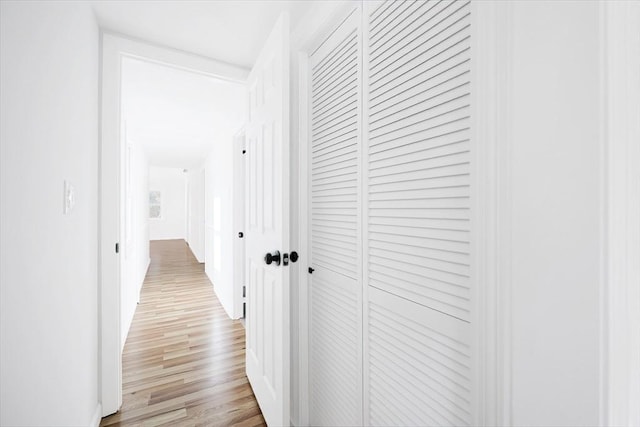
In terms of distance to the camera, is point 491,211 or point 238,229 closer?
point 491,211

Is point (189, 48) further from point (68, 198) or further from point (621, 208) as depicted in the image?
point (621, 208)

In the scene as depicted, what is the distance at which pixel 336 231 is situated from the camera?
4.40ft

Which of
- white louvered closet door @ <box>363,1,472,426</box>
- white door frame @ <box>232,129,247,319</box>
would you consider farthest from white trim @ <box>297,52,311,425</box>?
white door frame @ <box>232,129,247,319</box>

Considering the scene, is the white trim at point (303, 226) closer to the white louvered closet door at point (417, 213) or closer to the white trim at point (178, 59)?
the white louvered closet door at point (417, 213)

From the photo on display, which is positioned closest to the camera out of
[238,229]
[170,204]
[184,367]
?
[184,367]

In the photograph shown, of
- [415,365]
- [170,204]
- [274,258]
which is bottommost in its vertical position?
[415,365]

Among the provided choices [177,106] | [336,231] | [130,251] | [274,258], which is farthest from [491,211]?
[130,251]

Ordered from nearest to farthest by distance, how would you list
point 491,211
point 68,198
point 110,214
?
point 491,211 < point 68,198 < point 110,214

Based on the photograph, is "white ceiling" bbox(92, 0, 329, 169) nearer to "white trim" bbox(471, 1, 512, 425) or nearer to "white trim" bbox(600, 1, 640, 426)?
"white trim" bbox(471, 1, 512, 425)

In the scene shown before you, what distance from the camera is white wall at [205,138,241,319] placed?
349 cm

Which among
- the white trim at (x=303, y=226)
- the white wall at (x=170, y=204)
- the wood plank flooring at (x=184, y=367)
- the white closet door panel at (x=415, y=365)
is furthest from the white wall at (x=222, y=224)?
the white wall at (x=170, y=204)

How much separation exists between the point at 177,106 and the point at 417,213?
2920 mm

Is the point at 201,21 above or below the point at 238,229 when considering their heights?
above

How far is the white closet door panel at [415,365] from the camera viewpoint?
773 mm
